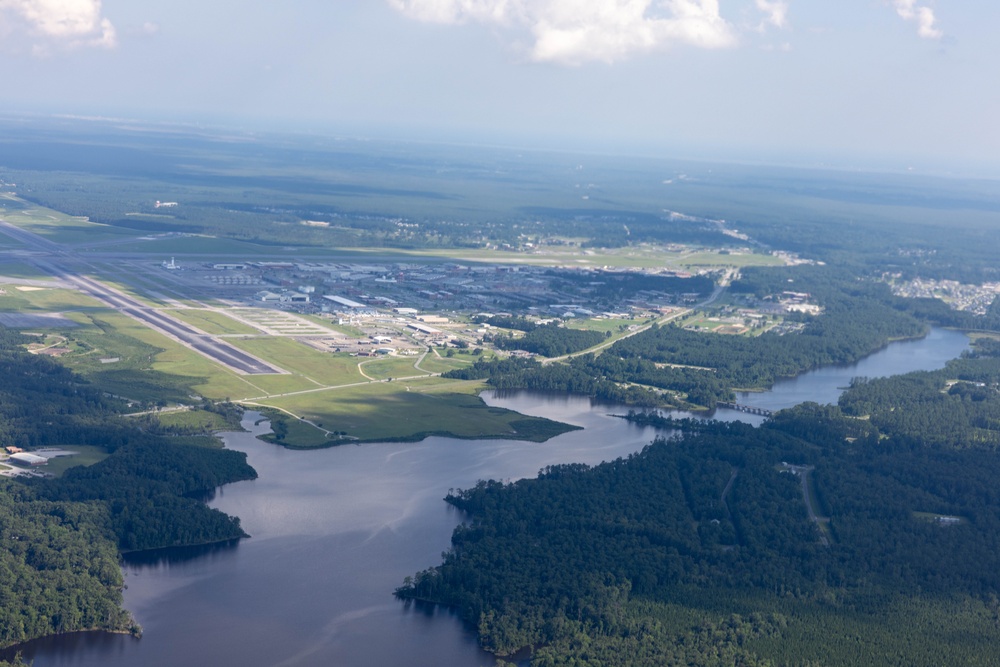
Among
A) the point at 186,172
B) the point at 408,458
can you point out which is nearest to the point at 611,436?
the point at 408,458

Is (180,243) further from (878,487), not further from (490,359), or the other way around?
(878,487)

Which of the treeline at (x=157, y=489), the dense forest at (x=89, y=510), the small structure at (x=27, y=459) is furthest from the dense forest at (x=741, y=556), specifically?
the small structure at (x=27, y=459)

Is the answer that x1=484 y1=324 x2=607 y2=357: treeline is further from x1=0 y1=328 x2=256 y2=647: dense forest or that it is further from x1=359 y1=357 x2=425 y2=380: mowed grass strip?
x1=0 y1=328 x2=256 y2=647: dense forest

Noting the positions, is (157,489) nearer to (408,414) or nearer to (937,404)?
(408,414)

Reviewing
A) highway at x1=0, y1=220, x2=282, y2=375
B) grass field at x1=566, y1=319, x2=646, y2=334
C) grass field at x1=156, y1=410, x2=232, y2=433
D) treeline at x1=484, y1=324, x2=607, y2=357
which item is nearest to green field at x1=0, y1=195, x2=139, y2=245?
highway at x1=0, y1=220, x2=282, y2=375

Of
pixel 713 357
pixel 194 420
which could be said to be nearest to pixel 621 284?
pixel 713 357

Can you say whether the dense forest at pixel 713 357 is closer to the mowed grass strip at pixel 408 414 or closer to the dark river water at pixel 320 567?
the mowed grass strip at pixel 408 414
